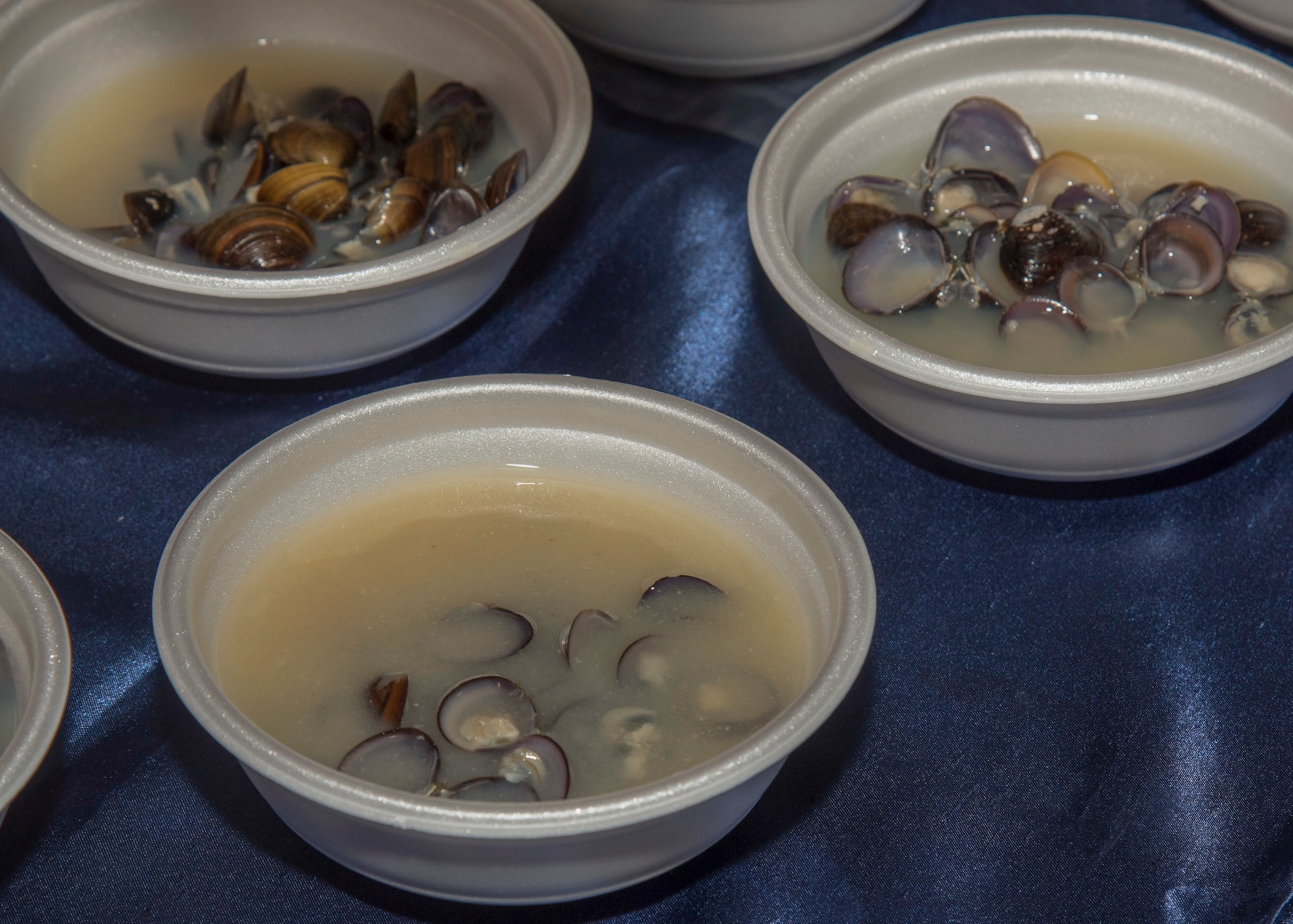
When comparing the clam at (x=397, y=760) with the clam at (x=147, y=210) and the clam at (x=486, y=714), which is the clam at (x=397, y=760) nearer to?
the clam at (x=486, y=714)

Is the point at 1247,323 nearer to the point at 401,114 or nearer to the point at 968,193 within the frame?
the point at 968,193

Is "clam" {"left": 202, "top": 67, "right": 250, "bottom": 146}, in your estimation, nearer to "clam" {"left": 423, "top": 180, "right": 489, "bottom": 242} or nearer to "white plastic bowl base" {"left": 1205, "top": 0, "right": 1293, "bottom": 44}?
"clam" {"left": 423, "top": 180, "right": 489, "bottom": 242}

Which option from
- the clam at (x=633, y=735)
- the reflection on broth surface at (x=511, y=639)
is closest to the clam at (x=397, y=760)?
the reflection on broth surface at (x=511, y=639)

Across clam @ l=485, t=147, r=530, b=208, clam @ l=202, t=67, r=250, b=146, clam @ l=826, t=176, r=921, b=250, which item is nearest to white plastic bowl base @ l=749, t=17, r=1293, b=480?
clam @ l=826, t=176, r=921, b=250

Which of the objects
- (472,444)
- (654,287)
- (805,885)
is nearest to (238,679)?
(472,444)

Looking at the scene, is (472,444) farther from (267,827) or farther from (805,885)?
(805,885)

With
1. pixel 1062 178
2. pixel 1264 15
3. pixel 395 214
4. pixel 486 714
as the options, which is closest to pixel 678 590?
pixel 486 714
